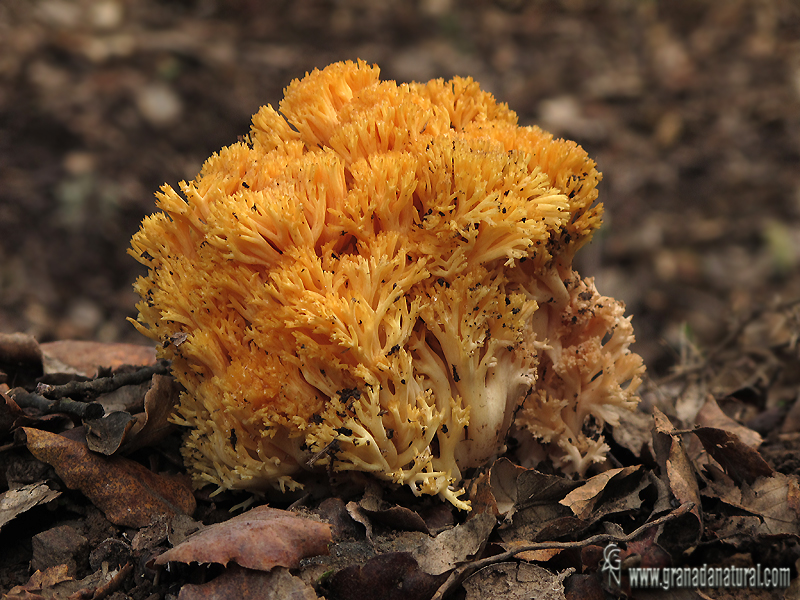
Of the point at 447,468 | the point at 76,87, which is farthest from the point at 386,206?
the point at 76,87

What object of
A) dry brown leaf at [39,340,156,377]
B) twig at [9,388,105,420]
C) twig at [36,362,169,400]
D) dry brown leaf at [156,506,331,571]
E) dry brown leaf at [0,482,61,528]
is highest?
dry brown leaf at [39,340,156,377]

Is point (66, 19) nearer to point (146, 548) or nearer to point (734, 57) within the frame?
point (146, 548)

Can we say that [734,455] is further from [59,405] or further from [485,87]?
[485,87]

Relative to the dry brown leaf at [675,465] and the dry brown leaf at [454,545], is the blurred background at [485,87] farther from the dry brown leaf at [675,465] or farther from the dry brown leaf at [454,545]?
the dry brown leaf at [454,545]

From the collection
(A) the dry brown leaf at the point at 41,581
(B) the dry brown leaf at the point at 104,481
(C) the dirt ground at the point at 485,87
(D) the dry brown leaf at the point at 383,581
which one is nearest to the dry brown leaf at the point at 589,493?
(D) the dry brown leaf at the point at 383,581

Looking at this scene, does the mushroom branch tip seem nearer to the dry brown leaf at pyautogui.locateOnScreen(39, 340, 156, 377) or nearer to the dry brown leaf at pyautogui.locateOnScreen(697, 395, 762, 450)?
the dry brown leaf at pyautogui.locateOnScreen(697, 395, 762, 450)

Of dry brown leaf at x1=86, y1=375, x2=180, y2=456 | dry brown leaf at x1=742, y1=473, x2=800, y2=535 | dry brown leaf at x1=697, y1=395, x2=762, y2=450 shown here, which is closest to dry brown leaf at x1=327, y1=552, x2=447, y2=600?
dry brown leaf at x1=86, y1=375, x2=180, y2=456
